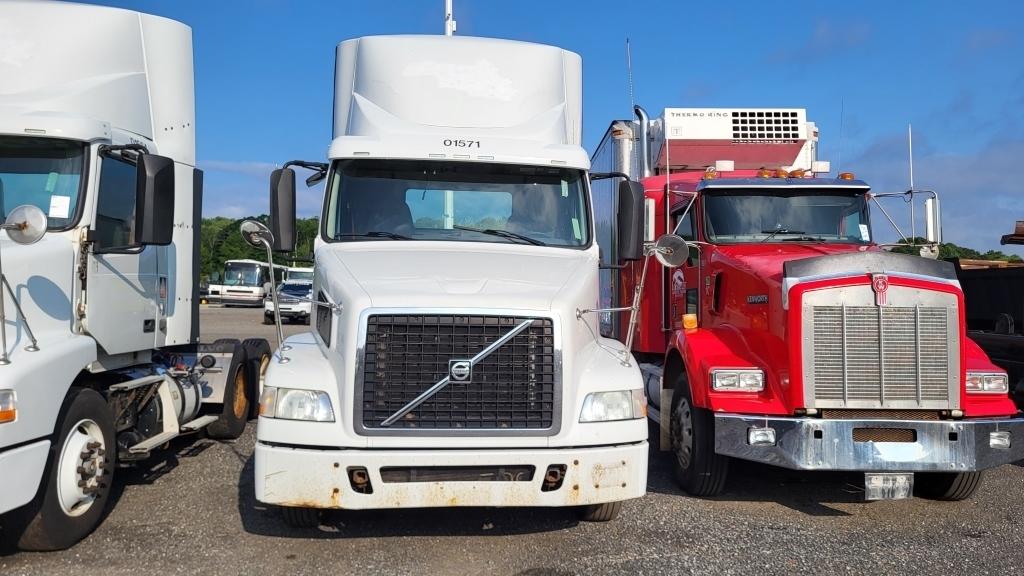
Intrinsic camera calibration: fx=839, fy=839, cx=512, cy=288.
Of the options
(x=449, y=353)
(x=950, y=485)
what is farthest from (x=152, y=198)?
(x=950, y=485)

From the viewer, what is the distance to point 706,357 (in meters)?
6.17

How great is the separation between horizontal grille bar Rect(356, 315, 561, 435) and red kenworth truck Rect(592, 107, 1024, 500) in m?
1.63

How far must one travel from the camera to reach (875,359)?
570 centimetres

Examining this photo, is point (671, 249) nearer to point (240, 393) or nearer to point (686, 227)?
point (686, 227)

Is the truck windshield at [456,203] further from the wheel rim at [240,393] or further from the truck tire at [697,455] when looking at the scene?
the wheel rim at [240,393]

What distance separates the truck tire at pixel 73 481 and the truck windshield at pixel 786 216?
16.5ft

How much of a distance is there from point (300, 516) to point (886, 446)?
3781 mm

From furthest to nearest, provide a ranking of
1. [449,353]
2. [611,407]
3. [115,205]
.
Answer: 1. [115,205]
2. [611,407]
3. [449,353]

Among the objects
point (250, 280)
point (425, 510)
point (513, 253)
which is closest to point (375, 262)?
point (513, 253)

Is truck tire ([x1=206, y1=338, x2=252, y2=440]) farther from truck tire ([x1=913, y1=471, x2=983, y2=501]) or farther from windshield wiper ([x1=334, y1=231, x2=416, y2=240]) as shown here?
truck tire ([x1=913, y1=471, x2=983, y2=501])

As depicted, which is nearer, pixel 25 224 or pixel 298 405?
pixel 25 224

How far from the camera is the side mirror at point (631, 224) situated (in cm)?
616

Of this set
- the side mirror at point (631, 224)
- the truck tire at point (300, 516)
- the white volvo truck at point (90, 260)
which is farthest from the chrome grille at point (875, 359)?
the white volvo truck at point (90, 260)

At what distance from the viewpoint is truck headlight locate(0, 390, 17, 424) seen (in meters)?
4.24
